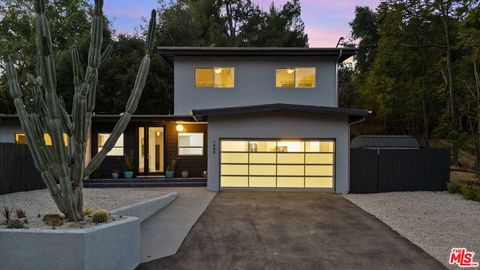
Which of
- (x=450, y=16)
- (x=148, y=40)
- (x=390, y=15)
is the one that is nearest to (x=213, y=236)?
(x=148, y=40)

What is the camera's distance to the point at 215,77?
16.6 metres

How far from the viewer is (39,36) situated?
535 cm

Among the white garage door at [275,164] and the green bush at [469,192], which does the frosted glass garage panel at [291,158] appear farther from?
the green bush at [469,192]

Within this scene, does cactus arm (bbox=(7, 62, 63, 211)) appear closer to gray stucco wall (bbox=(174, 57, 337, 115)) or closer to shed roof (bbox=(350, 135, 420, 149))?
gray stucco wall (bbox=(174, 57, 337, 115))

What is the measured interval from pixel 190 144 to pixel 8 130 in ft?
26.5

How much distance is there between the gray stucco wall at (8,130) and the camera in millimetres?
15656

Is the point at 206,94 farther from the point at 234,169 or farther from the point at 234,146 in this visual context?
the point at 234,169

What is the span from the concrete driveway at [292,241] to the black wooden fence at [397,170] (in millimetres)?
3208

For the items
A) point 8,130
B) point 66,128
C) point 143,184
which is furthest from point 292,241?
point 8,130

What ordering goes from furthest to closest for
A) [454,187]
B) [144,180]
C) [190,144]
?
[190,144] < [144,180] < [454,187]

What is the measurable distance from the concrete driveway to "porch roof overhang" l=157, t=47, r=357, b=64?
25.2 ft

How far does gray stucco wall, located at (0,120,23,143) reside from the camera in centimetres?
1566

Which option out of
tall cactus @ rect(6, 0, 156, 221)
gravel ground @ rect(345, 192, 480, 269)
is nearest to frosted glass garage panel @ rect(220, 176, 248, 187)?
gravel ground @ rect(345, 192, 480, 269)

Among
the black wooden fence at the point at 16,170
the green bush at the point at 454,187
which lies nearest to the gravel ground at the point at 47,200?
the black wooden fence at the point at 16,170
